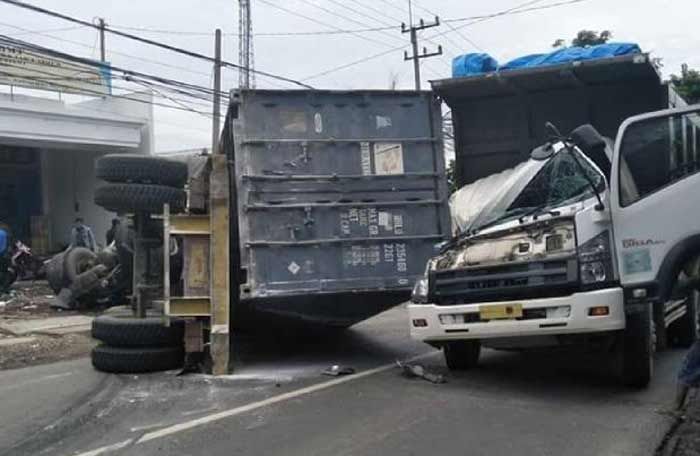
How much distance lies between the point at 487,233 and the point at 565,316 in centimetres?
111

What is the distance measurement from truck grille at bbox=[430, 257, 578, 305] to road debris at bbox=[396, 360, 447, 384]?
2.73 ft

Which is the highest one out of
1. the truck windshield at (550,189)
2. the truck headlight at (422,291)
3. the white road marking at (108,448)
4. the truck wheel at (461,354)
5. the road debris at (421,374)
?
the truck windshield at (550,189)

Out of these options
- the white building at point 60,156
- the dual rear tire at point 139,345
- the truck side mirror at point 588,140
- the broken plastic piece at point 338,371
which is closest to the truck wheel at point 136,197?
the dual rear tire at point 139,345

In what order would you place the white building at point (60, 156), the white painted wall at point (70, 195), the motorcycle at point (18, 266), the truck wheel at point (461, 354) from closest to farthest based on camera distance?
the truck wheel at point (461, 354)
the motorcycle at point (18, 266)
the white building at point (60, 156)
the white painted wall at point (70, 195)

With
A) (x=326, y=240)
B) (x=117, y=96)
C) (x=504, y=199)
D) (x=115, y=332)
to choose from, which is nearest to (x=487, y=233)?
(x=504, y=199)

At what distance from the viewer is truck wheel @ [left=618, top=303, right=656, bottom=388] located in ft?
21.9

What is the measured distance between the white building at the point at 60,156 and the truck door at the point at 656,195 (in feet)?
60.0

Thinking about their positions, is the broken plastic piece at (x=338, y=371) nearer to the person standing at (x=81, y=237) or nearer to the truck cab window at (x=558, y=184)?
the truck cab window at (x=558, y=184)

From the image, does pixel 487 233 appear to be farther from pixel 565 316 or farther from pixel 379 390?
pixel 379 390

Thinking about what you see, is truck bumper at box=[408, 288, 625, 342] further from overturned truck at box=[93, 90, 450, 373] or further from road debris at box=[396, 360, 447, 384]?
overturned truck at box=[93, 90, 450, 373]

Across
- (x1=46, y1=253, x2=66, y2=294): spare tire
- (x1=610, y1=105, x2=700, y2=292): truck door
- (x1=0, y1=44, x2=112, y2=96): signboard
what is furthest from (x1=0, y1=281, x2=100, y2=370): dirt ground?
(x1=0, y1=44, x2=112, y2=96): signboard

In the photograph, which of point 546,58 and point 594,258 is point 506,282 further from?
point 546,58

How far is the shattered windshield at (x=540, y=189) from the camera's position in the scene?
7.14 metres

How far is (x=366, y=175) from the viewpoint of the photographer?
28.8 feet
